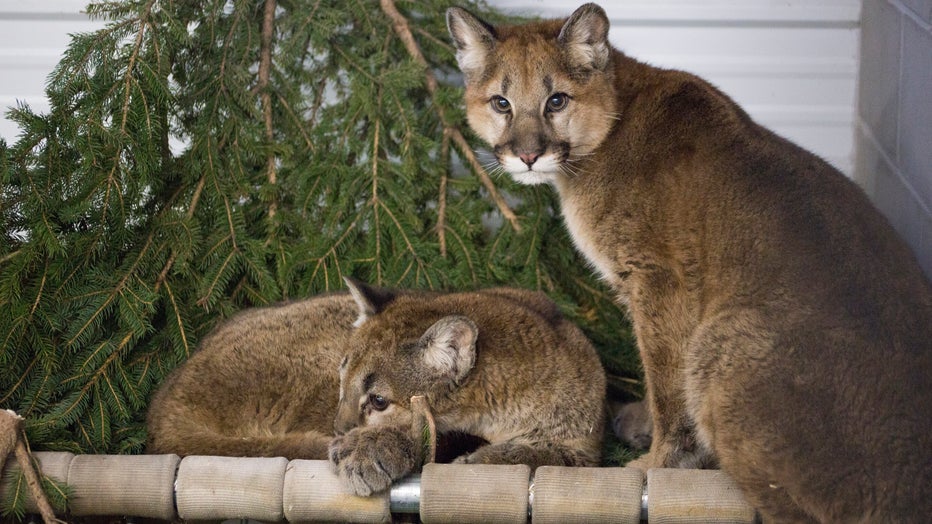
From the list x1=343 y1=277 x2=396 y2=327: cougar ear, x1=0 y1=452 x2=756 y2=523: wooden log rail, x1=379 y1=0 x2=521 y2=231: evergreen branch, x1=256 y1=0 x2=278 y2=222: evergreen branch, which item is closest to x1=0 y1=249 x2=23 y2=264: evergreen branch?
x1=0 y1=452 x2=756 y2=523: wooden log rail

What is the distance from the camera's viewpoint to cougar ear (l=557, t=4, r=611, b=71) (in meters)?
4.76

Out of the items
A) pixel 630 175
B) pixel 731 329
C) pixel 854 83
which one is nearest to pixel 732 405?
pixel 731 329

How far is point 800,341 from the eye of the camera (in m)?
3.72

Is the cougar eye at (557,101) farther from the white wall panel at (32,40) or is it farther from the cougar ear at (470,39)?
the white wall panel at (32,40)

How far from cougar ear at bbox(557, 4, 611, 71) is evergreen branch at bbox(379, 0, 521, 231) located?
4.07 ft

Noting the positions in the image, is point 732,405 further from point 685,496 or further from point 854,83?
point 854,83

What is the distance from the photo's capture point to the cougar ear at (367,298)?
4.46 meters

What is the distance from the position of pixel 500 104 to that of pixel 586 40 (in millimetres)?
513

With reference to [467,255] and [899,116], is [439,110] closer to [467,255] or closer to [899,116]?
[467,255]

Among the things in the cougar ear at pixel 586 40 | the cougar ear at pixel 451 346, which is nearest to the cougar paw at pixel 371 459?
the cougar ear at pixel 451 346

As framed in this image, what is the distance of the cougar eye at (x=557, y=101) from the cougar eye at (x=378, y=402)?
162 centimetres

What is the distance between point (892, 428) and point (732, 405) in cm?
56

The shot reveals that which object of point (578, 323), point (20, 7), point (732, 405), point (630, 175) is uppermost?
point (20, 7)

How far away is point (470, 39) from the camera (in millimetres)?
5062
